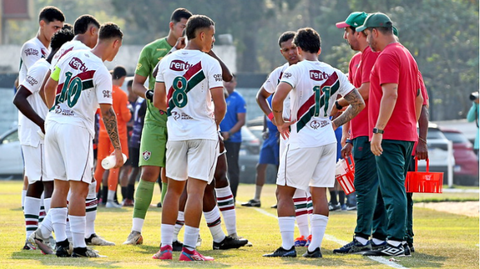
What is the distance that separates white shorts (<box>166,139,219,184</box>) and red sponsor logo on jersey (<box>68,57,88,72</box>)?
100cm

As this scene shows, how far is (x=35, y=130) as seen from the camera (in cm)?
912

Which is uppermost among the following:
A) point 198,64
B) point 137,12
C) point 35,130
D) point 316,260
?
point 137,12

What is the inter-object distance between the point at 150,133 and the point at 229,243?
138 centimetres

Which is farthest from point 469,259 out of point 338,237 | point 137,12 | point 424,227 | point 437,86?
point 137,12

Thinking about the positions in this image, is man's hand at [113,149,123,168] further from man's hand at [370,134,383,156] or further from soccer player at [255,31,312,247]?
man's hand at [370,134,383,156]

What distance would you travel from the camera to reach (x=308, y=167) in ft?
27.3

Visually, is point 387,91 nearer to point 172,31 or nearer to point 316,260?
point 316,260

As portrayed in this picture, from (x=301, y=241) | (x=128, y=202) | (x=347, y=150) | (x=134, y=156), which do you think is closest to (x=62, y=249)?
(x=301, y=241)

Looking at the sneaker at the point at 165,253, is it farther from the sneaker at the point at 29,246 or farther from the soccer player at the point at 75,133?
the sneaker at the point at 29,246

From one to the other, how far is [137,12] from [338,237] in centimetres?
4439

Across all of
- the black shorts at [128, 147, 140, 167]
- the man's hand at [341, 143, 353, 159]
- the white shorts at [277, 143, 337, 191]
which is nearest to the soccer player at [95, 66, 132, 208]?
the black shorts at [128, 147, 140, 167]

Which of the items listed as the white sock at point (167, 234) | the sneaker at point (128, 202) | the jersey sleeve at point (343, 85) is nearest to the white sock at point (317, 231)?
the jersey sleeve at point (343, 85)

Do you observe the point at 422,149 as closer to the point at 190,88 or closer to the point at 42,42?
the point at 190,88

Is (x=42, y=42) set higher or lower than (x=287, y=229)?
higher
